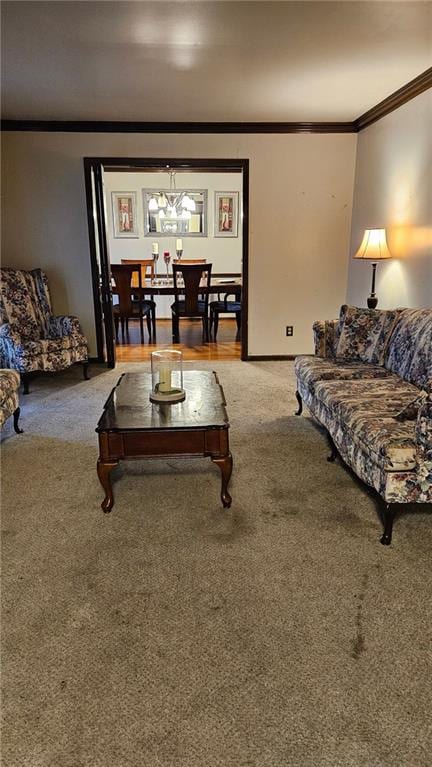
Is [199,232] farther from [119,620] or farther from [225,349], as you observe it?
[119,620]

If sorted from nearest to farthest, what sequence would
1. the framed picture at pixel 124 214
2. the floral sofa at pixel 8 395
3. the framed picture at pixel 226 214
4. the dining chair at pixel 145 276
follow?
the floral sofa at pixel 8 395 < the dining chair at pixel 145 276 < the framed picture at pixel 124 214 < the framed picture at pixel 226 214

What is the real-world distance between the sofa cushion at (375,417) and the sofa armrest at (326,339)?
0.68 meters

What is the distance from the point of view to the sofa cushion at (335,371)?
9.72 ft

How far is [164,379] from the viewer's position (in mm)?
2467

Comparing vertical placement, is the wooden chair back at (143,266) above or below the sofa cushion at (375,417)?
above

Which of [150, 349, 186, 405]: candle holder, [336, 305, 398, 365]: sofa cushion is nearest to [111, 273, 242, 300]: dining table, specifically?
[336, 305, 398, 365]: sofa cushion

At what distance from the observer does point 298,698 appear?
4.18 ft

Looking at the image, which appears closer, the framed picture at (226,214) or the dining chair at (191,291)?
the dining chair at (191,291)

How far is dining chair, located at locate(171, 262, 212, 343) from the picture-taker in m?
5.80

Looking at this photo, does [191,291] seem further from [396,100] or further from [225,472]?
[225,472]

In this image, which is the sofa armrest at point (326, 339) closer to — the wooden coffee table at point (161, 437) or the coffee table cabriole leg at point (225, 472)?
the wooden coffee table at point (161, 437)

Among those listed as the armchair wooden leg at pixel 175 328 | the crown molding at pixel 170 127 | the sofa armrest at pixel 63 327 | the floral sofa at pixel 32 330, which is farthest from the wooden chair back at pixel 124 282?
the crown molding at pixel 170 127

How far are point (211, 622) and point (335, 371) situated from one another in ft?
6.21

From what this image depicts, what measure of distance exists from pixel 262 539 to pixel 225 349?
4.08 m
